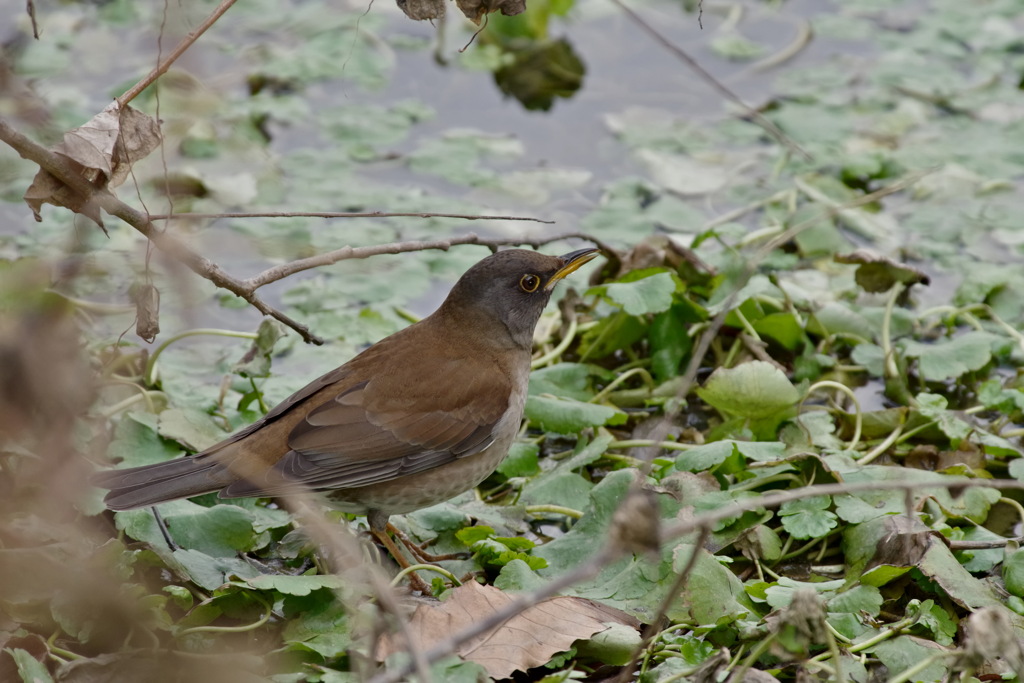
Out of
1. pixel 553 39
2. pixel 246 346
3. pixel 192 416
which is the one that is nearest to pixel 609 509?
pixel 192 416

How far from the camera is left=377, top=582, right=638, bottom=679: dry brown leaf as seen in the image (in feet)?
14.0

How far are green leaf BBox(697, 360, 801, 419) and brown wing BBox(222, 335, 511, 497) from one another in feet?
3.42

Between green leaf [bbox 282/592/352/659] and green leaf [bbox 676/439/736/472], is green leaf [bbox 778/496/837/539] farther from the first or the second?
green leaf [bbox 282/592/352/659]

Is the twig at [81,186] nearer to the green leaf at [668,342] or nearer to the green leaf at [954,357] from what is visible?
the green leaf at [668,342]

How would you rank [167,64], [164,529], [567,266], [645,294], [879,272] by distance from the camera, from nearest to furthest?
[167,64] < [164,529] < [567,266] < [645,294] < [879,272]

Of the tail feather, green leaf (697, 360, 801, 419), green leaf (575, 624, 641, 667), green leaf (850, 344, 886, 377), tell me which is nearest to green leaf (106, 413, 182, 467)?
the tail feather

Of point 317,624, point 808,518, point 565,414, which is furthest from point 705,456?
point 317,624

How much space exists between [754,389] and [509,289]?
4.19ft

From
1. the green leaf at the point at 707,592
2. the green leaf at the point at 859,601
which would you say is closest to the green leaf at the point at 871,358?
the green leaf at the point at 859,601

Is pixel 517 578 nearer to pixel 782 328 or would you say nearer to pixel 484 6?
pixel 484 6

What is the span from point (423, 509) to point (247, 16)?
6.08 meters

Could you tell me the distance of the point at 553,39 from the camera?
10320 mm

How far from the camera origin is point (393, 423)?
5301mm

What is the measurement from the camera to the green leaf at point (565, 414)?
5.67m
